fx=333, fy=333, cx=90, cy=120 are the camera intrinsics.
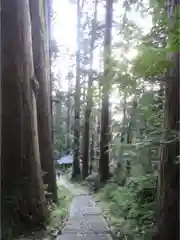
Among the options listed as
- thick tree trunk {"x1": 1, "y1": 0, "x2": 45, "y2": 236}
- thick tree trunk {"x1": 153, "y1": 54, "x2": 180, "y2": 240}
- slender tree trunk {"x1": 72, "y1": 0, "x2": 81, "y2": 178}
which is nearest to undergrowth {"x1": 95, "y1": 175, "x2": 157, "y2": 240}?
thick tree trunk {"x1": 153, "y1": 54, "x2": 180, "y2": 240}

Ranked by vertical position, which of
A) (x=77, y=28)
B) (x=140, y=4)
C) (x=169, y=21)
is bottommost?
(x=169, y=21)

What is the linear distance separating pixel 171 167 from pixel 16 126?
2924 millimetres

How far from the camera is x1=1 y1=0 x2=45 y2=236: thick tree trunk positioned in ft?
19.3

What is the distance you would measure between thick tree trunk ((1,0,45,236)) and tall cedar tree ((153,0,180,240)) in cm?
264

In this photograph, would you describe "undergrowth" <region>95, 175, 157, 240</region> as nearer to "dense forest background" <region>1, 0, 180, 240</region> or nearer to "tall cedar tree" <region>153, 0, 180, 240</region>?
"dense forest background" <region>1, 0, 180, 240</region>

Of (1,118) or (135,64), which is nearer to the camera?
(135,64)


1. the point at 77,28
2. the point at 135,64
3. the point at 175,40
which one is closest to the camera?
the point at 175,40

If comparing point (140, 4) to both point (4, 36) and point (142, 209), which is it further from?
point (142, 209)

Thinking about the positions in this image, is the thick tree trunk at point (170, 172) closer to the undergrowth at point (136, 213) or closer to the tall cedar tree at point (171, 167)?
the tall cedar tree at point (171, 167)

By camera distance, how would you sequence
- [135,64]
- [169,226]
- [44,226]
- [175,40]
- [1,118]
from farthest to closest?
[44,226], [1,118], [169,226], [135,64], [175,40]

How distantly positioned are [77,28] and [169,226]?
62.7ft

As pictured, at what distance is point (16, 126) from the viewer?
19.6 feet

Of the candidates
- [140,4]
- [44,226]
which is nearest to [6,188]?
[44,226]

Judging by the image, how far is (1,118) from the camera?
5902mm
